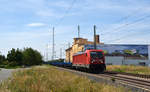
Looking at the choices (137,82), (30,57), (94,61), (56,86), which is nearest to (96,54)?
(94,61)

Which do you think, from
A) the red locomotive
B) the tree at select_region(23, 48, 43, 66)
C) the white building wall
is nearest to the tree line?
the tree at select_region(23, 48, 43, 66)

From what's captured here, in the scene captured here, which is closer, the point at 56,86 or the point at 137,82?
the point at 56,86

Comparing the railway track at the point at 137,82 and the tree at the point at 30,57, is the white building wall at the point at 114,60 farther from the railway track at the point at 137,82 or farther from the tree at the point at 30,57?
the railway track at the point at 137,82

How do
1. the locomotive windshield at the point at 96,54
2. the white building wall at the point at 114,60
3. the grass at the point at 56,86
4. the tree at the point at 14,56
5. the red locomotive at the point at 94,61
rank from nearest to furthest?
the grass at the point at 56,86
the red locomotive at the point at 94,61
the locomotive windshield at the point at 96,54
the white building wall at the point at 114,60
the tree at the point at 14,56

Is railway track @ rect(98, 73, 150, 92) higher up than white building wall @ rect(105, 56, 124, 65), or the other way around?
white building wall @ rect(105, 56, 124, 65)

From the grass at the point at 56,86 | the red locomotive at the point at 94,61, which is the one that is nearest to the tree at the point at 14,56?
the red locomotive at the point at 94,61

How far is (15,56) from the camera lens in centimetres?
8075

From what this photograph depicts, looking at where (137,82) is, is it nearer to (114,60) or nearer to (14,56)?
(114,60)

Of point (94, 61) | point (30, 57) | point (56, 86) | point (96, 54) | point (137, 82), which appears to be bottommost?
point (137, 82)

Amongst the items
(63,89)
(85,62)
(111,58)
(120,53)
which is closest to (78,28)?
(111,58)

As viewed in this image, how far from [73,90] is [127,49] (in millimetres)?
70450

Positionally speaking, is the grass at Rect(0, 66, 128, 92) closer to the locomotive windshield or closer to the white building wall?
the locomotive windshield

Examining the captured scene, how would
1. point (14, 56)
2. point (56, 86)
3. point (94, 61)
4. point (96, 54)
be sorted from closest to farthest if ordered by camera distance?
point (56, 86) → point (94, 61) → point (96, 54) → point (14, 56)

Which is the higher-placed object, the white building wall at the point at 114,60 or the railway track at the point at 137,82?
the white building wall at the point at 114,60
